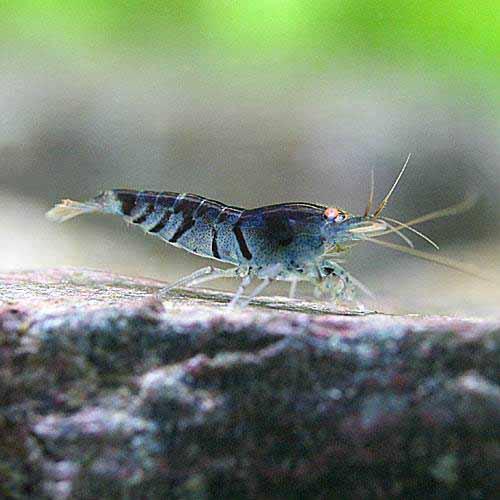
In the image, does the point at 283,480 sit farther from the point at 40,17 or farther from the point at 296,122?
the point at 40,17

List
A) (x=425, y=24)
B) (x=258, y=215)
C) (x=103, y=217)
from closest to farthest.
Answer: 1. (x=258, y=215)
2. (x=103, y=217)
3. (x=425, y=24)

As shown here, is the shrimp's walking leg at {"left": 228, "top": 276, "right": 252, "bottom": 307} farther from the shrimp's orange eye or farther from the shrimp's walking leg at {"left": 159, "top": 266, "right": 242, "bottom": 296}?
the shrimp's orange eye

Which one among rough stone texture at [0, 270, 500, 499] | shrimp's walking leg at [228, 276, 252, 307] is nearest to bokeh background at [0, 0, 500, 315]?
shrimp's walking leg at [228, 276, 252, 307]

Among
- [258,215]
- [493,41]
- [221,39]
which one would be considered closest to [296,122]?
[221,39]

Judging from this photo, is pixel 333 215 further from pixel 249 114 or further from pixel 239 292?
pixel 249 114

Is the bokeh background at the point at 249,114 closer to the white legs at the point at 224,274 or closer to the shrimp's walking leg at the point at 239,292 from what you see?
the white legs at the point at 224,274

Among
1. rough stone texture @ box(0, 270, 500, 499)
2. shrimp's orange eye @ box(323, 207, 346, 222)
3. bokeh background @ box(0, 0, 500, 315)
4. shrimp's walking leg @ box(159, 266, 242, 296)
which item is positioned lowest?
rough stone texture @ box(0, 270, 500, 499)

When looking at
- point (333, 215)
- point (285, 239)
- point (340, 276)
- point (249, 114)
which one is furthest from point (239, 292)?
point (249, 114)

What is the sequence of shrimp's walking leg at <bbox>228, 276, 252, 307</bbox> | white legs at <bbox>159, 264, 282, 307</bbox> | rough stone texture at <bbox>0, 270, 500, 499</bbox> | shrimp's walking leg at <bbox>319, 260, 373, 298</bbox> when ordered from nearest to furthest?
rough stone texture at <bbox>0, 270, 500, 499</bbox> < shrimp's walking leg at <bbox>228, 276, 252, 307</bbox> < white legs at <bbox>159, 264, 282, 307</bbox> < shrimp's walking leg at <bbox>319, 260, 373, 298</bbox>
